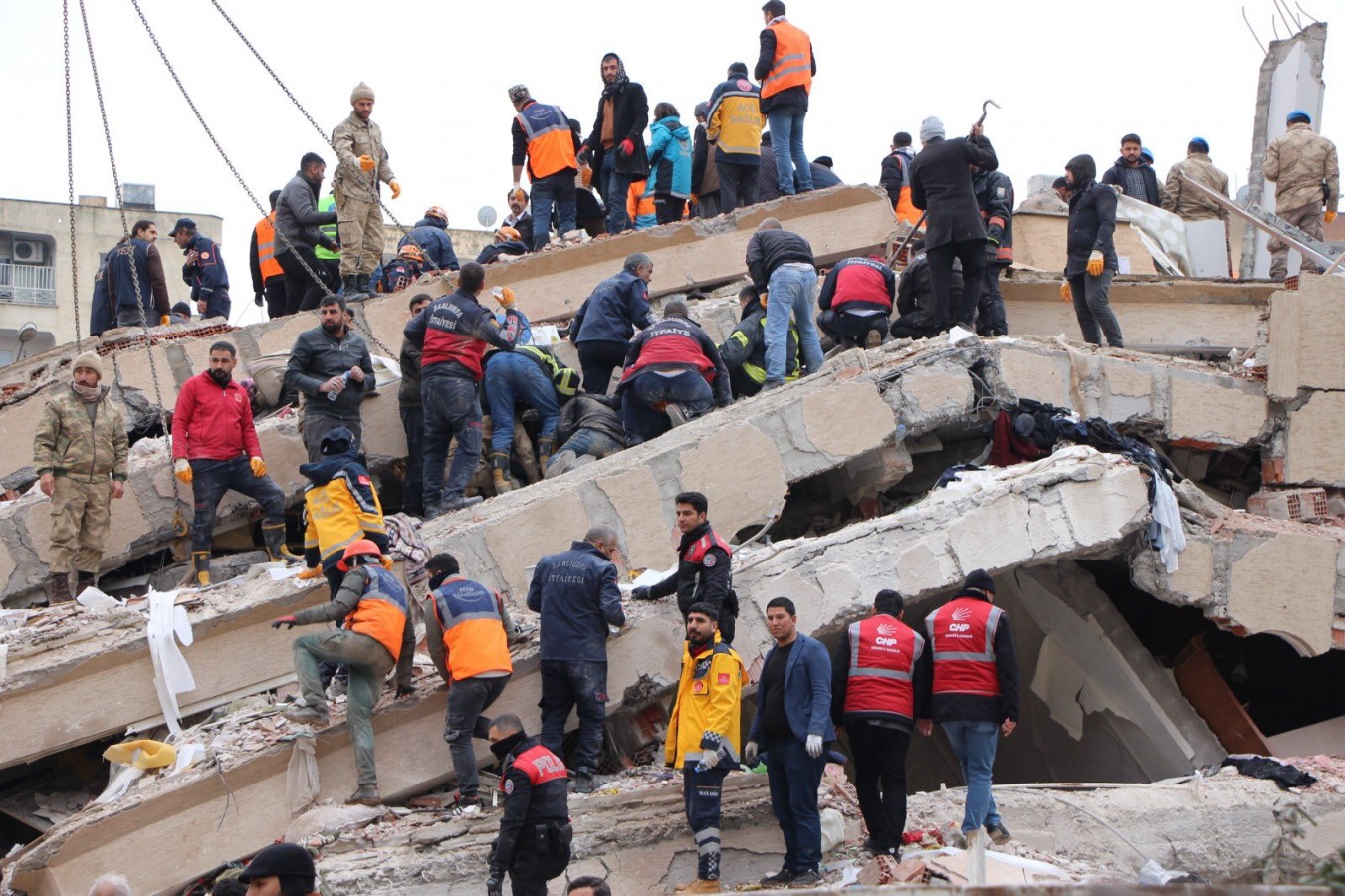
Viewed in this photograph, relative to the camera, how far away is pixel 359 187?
13.7 m

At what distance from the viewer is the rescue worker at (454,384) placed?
11109mm

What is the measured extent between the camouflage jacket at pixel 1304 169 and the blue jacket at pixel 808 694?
995 cm

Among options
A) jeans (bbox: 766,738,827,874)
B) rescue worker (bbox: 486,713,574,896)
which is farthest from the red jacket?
jeans (bbox: 766,738,827,874)

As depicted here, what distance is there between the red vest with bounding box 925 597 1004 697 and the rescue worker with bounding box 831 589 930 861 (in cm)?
14

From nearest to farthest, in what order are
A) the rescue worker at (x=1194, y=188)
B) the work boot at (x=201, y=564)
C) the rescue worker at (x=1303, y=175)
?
the work boot at (x=201, y=564), the rescue worker at (x=1303, y=175), the rescue worker at (x=1194, y=188)

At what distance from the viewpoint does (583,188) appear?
16.8 meters

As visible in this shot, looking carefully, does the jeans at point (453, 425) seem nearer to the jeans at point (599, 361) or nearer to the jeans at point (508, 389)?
the jeans at point (508, 389)

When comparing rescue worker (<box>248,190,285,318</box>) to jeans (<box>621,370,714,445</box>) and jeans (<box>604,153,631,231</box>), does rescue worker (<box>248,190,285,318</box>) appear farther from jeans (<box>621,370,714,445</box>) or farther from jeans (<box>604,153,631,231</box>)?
jeans (<box>621,370,714,445</box>)

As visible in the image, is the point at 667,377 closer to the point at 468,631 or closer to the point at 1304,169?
the point at 468,631

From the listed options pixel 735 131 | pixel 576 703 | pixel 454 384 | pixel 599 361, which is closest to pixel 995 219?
pixel 735 131

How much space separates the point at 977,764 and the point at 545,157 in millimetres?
9007

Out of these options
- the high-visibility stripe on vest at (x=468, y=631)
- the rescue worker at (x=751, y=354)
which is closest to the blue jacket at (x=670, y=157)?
the rescue worker at (x=751, y=354)

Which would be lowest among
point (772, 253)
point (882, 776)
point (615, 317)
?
point (882, 776)

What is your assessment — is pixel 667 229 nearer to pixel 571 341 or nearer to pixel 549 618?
pixel 571 341
